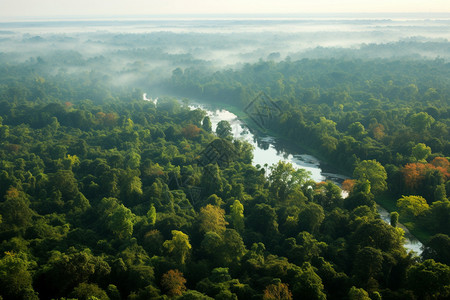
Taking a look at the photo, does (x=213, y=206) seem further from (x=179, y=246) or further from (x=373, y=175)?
(x=373, y=175)

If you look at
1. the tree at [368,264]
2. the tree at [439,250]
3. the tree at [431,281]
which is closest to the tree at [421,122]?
the tree at [439,250]

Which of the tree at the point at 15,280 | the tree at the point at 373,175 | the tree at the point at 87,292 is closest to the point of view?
the tree at the point at 87,292

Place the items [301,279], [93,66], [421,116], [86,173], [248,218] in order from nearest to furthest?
1. [301,279]
2. [248,218]
3. [86,173]
4. [421,116]
5. [93,66]

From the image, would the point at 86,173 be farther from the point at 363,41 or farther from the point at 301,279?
the point at 363,41

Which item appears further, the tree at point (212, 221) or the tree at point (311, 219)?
the tree at point (311, 219)

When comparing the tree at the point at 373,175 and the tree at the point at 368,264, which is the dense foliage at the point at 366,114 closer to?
the tree at the point at 373,175

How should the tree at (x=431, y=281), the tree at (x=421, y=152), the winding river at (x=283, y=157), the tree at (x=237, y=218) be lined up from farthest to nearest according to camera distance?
the tree at (x=421, y=152)
the winding river at (x=283, y=157)
the tree at (x=237, y=218)
the tree at (x=431, y=281)

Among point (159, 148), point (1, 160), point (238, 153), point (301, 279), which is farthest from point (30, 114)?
point (301, 279)
